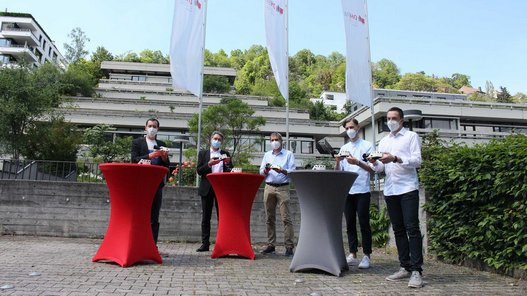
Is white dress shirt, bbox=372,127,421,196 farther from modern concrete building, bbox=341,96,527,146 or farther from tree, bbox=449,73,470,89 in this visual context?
tree, bbox=449,73,470,89

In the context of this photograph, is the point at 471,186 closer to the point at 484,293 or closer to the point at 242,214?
the point at 484,293

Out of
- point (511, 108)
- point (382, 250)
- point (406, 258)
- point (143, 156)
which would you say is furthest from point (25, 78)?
point (511, 108)

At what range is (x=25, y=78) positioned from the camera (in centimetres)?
1942

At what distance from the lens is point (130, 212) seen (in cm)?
487

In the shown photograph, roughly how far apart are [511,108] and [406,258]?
38534 mm

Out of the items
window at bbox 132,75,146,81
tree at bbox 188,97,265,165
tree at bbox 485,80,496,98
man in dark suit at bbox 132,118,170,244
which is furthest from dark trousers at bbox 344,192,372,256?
tree at bbox 485,80,496,98

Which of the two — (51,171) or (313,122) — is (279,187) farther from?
(313,122)

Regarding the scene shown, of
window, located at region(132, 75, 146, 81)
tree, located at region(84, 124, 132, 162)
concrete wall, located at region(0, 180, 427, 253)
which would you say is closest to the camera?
concrete wall, located at region(0, 180, 427, 253)

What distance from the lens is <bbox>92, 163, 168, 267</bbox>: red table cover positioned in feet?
15.5

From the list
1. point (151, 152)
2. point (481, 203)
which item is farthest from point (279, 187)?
point (481, 203)

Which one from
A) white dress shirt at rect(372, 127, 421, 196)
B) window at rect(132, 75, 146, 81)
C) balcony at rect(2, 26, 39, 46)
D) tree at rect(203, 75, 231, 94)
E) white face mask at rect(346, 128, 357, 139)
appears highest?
balcony at rect(2, 26, 39, 46)

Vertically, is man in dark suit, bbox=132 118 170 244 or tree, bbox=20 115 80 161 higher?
tree, bbox=20 115 80 161

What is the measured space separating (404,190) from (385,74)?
105879mm

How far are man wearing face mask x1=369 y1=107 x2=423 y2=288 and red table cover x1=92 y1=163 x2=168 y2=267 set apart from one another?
2.63 m
